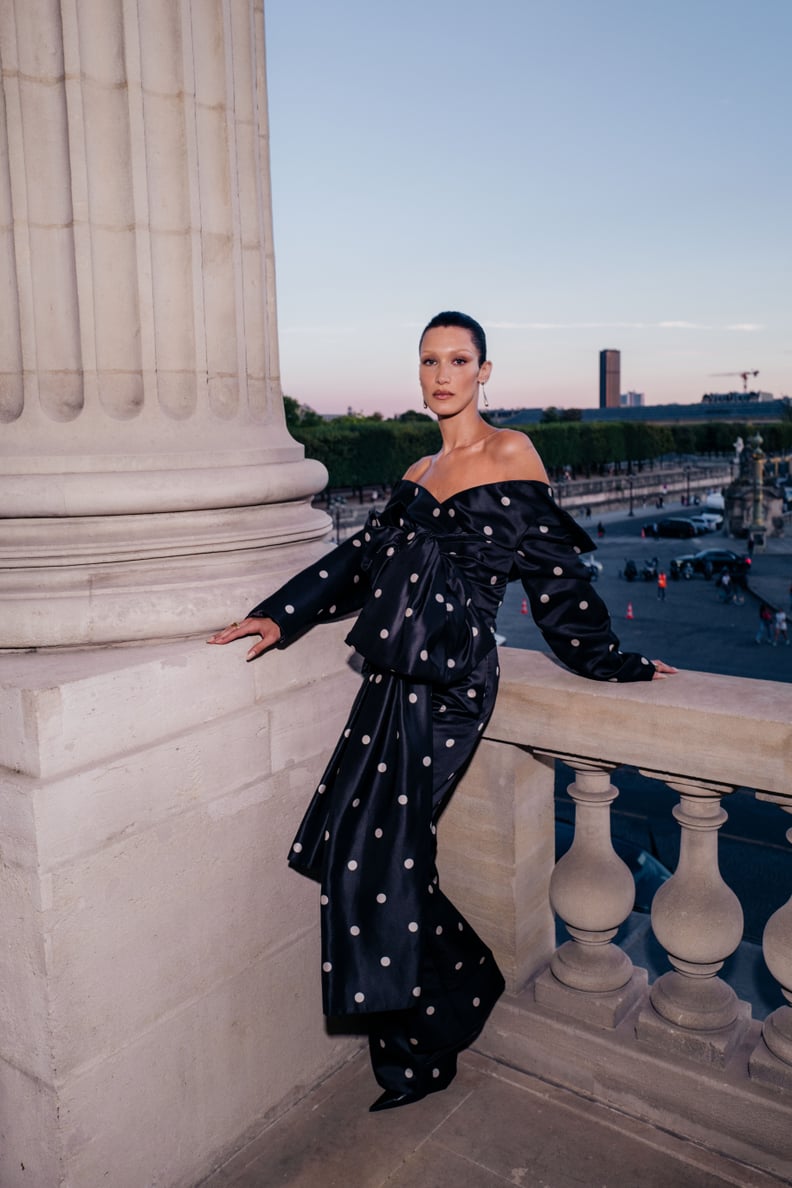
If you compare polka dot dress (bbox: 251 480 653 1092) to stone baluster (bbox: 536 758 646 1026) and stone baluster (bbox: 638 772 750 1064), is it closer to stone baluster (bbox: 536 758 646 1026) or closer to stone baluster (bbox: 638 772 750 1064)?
stone baluster (bbox: 536 758 646 1026)

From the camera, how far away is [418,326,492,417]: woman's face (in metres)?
3.28

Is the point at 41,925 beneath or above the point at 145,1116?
above

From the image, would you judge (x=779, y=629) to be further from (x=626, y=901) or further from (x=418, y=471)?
(x=418, y=471)

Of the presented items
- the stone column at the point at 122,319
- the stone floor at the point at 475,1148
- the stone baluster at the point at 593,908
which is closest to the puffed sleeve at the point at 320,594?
the stone column at the point at 122,319

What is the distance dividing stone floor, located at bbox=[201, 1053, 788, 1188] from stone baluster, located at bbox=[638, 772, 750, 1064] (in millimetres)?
308

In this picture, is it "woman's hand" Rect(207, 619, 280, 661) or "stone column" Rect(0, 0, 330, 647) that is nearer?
"stone column" Rect(0, 0, 330, 647)

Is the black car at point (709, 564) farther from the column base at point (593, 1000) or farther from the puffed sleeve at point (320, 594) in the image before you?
the puffed sleeve at point (320, 594)

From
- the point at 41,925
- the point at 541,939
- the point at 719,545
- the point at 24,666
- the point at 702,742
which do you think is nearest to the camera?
the point at 41,925

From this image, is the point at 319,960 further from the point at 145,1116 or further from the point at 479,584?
the point at 479,584

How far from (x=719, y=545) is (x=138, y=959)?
58459mm

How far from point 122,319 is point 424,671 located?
4.52 feet

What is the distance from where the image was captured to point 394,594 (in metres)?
2.91

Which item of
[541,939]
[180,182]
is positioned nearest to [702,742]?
[541,939]

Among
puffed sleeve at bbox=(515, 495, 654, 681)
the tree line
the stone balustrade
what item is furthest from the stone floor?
the tree line
